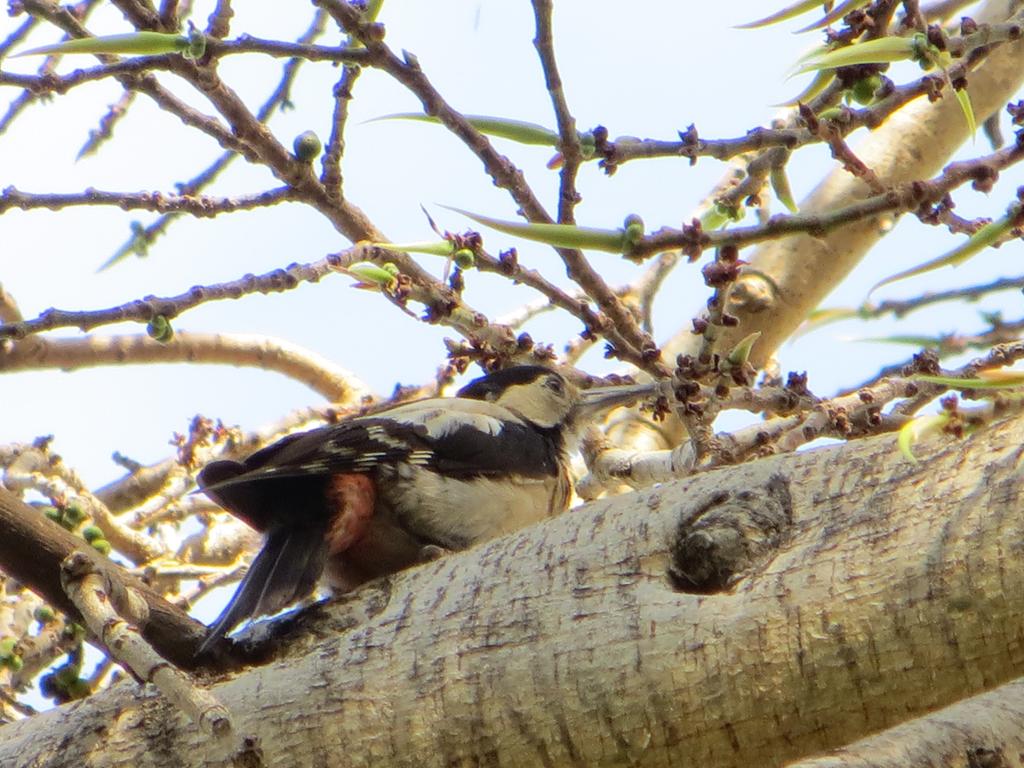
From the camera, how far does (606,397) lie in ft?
12.3

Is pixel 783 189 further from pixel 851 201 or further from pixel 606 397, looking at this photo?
pixel 851 201

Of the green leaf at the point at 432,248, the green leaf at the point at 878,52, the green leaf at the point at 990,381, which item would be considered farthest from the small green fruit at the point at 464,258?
the green leaf at the point at 990,381

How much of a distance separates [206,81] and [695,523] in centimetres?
145

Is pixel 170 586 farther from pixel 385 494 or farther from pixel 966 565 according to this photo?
pixel 966 565

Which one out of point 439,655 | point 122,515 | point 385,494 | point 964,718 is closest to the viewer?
point 964,718

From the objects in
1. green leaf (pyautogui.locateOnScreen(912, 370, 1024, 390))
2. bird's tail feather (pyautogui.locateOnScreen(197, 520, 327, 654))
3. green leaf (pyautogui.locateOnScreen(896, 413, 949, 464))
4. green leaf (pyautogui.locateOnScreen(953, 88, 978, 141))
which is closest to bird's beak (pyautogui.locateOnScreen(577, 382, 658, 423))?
bird's tail feather (pyautogui.locateOnScreen(197, 520, 327, 654))

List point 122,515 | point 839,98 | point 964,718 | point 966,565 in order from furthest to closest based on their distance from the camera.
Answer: point 122,515 → point 839,98 → point 966,565 → point 964,718

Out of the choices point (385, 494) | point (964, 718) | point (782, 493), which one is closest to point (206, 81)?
point (385, 494)

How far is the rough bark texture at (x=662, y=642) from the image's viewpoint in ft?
5.04

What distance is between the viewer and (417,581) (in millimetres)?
2043

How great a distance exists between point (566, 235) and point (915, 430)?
56 centimetres

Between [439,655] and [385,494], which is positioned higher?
[385,494]

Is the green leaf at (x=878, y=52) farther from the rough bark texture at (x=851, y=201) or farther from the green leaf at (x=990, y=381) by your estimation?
the rough bark texture at (x=851, y=201)

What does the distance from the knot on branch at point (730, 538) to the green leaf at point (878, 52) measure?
2.12 feet
